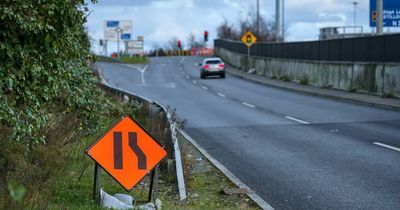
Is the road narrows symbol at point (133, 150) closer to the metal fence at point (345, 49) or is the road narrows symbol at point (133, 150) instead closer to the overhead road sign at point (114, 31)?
the metal fence at point (345, 49)

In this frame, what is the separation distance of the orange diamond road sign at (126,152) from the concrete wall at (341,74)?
18.2m

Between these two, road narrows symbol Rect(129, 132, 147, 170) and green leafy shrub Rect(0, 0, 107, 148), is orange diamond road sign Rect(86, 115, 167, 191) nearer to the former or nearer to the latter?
road narrows symbol Rect(129, 132, 147, 170)

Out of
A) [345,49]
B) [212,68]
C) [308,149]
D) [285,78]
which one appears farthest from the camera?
[212,68]

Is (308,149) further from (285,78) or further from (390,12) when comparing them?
(285,78)

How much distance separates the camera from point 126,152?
682 cm

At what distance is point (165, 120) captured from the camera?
11578 mm

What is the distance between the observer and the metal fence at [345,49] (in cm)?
2414

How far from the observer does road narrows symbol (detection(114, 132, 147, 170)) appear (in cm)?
675

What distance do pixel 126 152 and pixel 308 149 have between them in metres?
6.08

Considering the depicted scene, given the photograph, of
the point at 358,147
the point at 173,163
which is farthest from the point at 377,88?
the point at 173,163

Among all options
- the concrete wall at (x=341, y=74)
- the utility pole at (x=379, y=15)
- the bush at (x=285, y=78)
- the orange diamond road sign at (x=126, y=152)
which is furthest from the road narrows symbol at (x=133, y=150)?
the bush at (x=285, y=78)

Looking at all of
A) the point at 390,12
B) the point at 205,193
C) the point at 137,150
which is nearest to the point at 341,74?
the point at 390,12

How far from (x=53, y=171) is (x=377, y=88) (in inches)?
815

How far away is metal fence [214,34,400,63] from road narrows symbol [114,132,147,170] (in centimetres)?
1855
